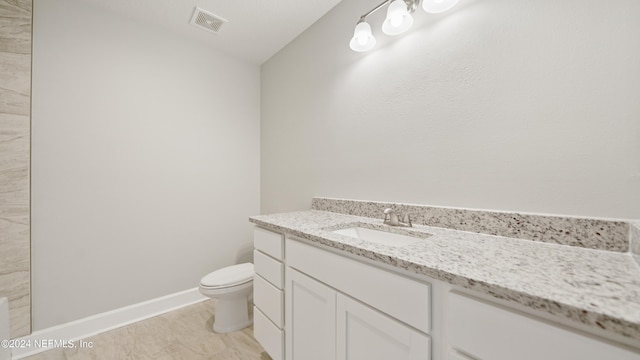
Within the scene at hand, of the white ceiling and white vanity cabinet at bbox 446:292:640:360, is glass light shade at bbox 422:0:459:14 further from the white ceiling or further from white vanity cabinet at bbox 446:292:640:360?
white vanity cabinet at bbox 446:292:640:360

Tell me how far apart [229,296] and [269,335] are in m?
0.50

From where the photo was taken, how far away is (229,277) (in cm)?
169

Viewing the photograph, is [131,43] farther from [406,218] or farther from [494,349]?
[494,349]

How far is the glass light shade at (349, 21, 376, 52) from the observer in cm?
130

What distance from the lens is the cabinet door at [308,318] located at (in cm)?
91

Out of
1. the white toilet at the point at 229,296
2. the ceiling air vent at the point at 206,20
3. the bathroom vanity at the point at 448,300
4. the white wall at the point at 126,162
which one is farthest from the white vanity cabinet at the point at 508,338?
the ceiling air vent at the point at 206,20

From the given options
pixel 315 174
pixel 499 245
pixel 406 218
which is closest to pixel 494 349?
pixel 499 245

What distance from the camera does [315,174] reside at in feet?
6.04

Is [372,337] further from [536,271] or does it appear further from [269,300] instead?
[269,300]

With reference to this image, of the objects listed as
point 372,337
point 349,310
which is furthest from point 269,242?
point 372,337

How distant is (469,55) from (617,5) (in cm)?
41

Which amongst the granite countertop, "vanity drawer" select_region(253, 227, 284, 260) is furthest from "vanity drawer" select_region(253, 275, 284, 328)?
the granite countertop

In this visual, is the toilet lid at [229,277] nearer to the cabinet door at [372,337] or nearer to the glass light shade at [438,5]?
the cabinet door at [372,337]

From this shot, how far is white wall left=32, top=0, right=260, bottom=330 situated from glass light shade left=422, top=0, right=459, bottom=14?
1.91 m
